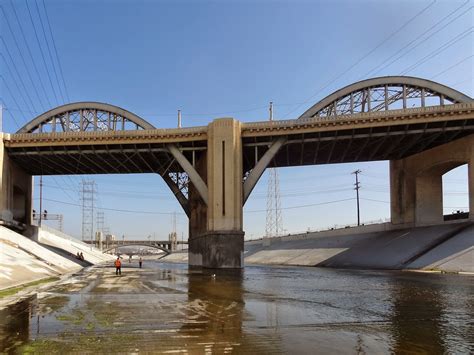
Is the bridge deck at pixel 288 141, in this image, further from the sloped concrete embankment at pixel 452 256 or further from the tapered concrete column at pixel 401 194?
the sloped concrete embankment at pixel 452 256

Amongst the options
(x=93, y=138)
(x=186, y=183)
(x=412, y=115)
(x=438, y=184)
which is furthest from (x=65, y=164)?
(x=438, y=184)

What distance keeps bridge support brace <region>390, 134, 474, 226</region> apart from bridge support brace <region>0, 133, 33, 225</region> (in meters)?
62.9

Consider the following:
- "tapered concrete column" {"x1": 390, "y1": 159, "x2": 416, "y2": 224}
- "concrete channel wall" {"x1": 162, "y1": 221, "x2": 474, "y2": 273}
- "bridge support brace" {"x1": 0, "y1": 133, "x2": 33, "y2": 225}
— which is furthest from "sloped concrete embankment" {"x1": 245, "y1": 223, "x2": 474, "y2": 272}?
"bridge support brace" {"x1": 0, "y1": 133, "x2": 33, "y2": 225}

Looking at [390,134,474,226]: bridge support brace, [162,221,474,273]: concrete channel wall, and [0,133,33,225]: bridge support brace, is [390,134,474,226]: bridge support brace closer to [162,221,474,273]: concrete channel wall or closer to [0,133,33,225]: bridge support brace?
[162,221,474,273]: concrete channel wall

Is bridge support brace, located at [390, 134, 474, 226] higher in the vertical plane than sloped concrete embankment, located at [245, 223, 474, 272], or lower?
higher

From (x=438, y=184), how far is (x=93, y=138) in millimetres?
53988

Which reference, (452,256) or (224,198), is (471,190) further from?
(224,198)

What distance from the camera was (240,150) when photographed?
195 ft

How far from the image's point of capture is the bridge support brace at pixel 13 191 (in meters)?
67.8

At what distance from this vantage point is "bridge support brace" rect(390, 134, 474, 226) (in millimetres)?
62806

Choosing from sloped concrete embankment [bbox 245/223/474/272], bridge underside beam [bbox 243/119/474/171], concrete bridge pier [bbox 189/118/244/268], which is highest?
bridge underside beam [bbox 243/119/474/171]

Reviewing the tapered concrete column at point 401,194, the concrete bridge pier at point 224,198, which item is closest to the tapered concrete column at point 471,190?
the tapered concrete column at point 401,194

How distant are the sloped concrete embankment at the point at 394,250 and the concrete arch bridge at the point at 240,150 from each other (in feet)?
17.4

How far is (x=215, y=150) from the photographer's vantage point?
192ft
